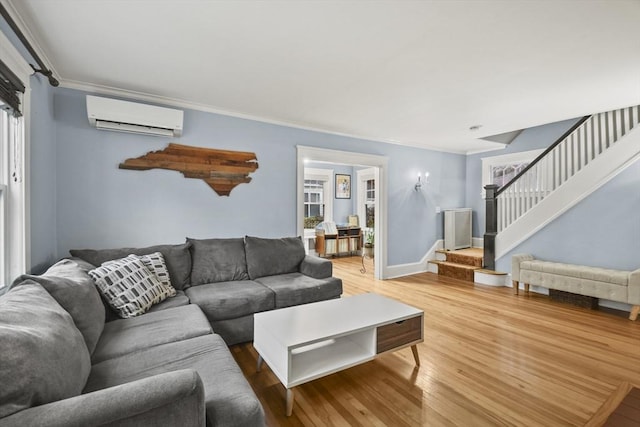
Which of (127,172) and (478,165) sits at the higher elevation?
(478,165)

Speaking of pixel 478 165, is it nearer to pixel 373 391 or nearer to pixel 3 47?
pixel 373 391

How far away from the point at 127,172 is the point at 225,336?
80.2 inches

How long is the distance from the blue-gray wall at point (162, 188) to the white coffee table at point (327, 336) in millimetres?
1779

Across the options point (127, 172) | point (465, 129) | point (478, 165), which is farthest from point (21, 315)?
point (478, 165)

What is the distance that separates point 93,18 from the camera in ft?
6.31

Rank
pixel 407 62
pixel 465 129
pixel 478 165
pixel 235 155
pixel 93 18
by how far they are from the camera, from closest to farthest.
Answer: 1. pixel 93 18
2. pixel 407 62
3. pixel 235 155
4. pixel 465 129
5. pixel 478 165

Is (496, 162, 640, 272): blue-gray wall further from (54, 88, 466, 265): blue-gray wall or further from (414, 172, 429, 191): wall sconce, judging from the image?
(54, 88, 466, 265): blue-gray wall

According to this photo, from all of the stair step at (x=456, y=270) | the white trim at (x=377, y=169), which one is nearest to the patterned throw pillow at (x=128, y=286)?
the white trim at (x=377, y=169)

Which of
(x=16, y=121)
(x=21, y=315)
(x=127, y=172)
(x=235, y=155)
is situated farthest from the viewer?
(x=235, y=155)

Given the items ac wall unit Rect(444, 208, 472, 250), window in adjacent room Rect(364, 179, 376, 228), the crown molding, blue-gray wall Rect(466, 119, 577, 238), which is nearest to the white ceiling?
the crown molding

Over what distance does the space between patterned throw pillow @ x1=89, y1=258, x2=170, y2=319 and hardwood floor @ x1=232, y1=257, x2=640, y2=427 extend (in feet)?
2.88

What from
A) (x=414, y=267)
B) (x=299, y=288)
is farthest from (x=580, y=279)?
(x=299, y=288)

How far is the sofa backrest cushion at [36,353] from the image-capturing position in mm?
856

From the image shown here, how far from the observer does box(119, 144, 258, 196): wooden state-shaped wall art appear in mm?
3256
